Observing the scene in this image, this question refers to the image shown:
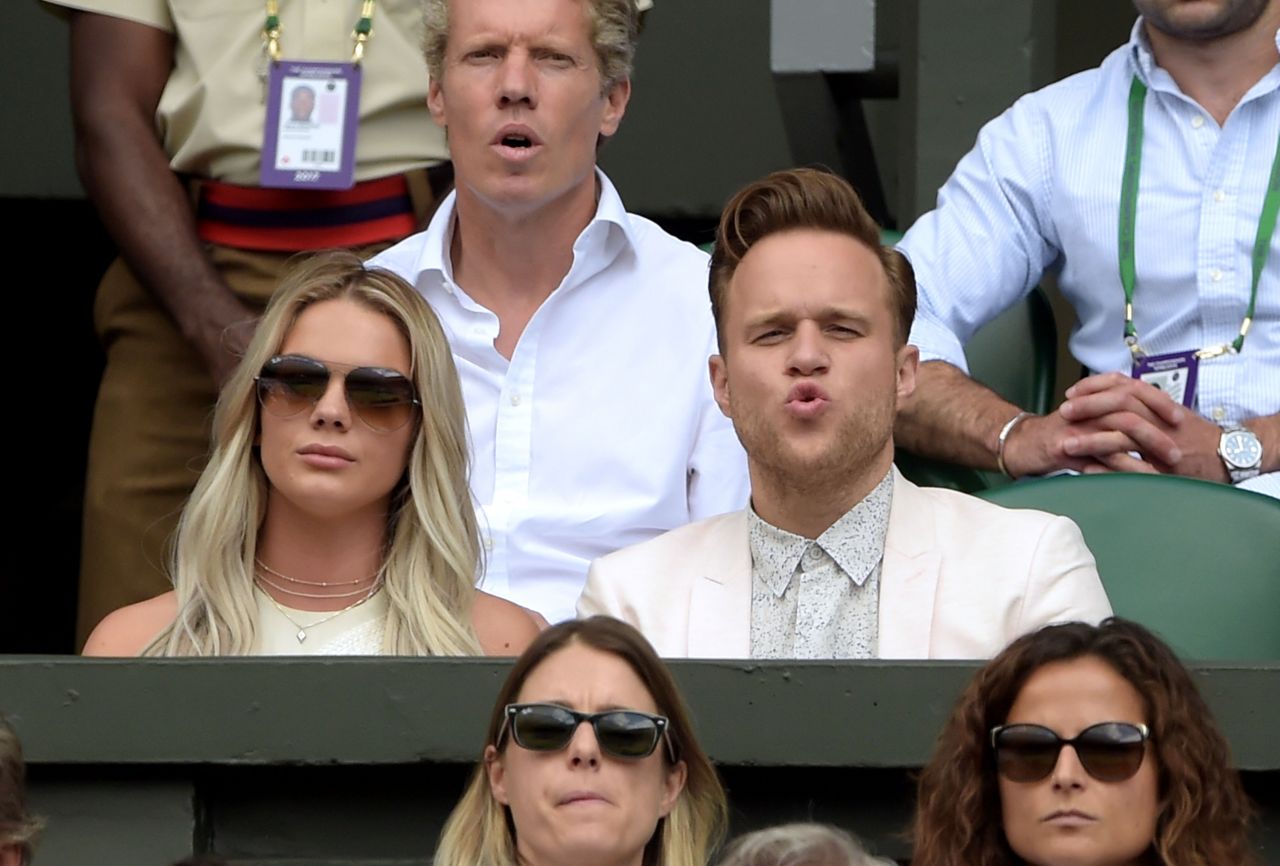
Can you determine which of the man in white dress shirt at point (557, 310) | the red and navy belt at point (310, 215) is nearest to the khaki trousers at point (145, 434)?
the red and navy belt at point (310, 215)

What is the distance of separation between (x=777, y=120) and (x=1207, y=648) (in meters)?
2.95

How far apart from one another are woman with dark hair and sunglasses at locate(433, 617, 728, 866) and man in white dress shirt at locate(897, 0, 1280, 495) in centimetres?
131

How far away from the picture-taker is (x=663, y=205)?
606 cm

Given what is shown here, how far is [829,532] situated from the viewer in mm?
3137

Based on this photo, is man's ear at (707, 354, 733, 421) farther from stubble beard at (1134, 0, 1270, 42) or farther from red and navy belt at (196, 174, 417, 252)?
stubble beard at (1134, 0, 1270, 42)

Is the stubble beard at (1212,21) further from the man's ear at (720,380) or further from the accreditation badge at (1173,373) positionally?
the man's ear at (720,380)

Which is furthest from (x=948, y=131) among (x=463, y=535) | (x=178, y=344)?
(x=463, y=535)

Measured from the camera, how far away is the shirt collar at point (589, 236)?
3824 mm

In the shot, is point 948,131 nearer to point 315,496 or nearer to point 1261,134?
point 1261,134

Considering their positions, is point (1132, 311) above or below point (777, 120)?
below

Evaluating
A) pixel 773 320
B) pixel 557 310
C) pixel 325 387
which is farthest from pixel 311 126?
pixel 773 320

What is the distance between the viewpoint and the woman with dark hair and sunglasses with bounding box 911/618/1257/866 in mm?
2477

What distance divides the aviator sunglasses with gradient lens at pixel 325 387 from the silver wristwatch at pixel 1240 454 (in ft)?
4.43

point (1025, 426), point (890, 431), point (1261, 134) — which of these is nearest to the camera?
point (890, 431)
